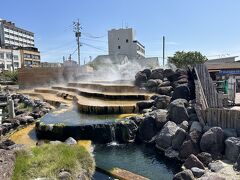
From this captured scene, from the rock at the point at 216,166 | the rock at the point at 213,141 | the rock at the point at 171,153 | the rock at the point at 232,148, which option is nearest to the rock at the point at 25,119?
the rock at the point at 171,153

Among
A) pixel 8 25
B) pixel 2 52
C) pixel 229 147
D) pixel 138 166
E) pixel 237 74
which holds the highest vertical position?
pixel 8 25

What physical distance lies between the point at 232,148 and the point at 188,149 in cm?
158

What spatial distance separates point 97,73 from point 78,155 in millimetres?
26690

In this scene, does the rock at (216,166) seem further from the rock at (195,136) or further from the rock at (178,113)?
the rock at (178,113)

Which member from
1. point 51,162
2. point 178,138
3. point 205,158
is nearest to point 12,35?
point 178,138

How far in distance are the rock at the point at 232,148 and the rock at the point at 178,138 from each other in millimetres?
1822

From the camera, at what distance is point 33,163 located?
7.62 m

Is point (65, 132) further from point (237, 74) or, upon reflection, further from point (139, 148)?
point (237, 74)

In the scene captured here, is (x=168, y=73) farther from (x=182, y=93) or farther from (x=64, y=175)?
(x=64, y=175)

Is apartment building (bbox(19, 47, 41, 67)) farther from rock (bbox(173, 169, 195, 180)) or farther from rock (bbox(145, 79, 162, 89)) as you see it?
rock (bbox(173, 169, 195, 180))

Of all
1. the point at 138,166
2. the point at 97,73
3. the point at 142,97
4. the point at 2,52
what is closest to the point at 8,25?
the point at 2,52

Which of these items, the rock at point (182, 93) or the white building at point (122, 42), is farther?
the white building at point (122, 42)

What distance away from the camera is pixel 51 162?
7.80m

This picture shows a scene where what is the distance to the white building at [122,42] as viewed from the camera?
7169cm
